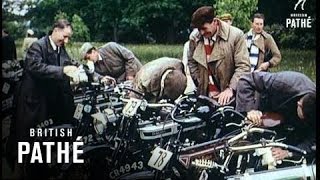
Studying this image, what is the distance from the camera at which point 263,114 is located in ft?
16.3

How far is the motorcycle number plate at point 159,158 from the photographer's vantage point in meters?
5.04

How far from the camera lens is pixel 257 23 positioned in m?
4.96

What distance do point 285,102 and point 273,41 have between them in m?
0.46

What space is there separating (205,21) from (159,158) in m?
1.09

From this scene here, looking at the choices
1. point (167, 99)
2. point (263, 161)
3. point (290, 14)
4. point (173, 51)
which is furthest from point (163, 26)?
point (263, 161)

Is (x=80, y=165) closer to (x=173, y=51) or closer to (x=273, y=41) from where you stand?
(x=173, y=51)

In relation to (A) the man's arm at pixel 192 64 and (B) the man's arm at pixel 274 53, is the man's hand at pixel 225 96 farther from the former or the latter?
(B) the man's arm at pixel 274 53

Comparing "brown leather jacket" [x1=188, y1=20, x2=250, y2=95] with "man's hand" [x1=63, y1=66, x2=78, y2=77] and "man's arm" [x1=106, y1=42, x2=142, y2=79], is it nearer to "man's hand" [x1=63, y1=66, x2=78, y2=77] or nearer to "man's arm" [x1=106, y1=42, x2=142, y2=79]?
"man's arm" [x1=106, y1=42, x2=142, y2=79]

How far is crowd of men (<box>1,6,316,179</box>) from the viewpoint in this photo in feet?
16.2

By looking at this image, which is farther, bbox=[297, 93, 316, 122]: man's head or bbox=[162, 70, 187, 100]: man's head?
bbox=[162, 70, 187, 100]: man's head

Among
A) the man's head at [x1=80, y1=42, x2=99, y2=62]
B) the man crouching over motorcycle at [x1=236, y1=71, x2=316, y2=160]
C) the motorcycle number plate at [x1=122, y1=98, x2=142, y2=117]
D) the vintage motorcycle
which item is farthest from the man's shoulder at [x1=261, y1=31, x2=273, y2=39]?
the man's head at [x1=80, y1=42, x2=99, y2=62]

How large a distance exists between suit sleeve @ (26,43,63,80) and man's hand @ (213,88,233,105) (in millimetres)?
1215

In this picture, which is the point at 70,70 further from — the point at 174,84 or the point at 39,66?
the point at 174,84

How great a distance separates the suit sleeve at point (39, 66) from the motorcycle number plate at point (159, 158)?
916 millimetres
